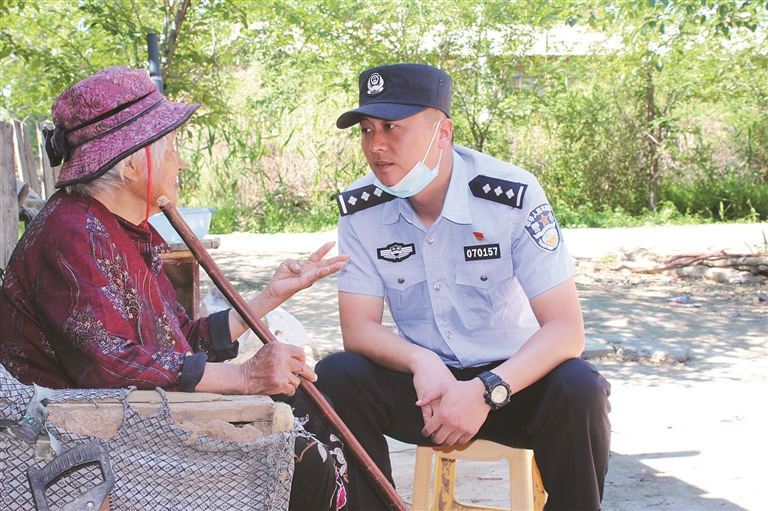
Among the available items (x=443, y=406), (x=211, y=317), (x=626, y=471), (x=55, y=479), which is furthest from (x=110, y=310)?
(x=626, y=471)

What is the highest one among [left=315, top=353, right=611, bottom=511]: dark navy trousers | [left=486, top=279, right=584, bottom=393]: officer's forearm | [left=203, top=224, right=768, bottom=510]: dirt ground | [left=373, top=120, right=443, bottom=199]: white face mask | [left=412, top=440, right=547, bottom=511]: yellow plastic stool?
[left=373, top=120, right=443, bottom=199]: white face mask

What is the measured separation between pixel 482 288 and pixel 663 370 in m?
2.73

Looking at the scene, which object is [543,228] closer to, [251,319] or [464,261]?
[464,261]

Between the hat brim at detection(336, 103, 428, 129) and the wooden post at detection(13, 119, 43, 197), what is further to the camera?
the wooden post at detection(13, 119, 43, 197)

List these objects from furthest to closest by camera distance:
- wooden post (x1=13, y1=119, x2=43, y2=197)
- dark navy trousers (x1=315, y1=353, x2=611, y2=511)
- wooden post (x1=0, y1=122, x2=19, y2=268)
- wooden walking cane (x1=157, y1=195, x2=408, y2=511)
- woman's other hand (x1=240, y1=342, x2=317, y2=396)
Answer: wooden post (x1=13, y1=119, x2=43, y2=197) → wooden post (x1=0, y1=122, x2=19, y2=268) → dark navy trousers (x1=315, y1=353, x2=611, y2=511) → wooden walking cane (x1=157, y1=195, x2=408, y2=511) → woman's other hand (x1=240, y1=342, x2=317, y2=396)

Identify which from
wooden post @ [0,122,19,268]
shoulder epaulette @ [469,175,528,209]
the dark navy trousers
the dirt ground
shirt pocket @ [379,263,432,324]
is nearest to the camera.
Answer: the dark navy trousers

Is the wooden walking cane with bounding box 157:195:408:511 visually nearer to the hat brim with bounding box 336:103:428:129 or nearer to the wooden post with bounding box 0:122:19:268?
the hat brim with bounding box 336:103:428:129

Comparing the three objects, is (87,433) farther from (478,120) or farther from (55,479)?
(478,120)

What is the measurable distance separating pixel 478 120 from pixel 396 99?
1029 cm

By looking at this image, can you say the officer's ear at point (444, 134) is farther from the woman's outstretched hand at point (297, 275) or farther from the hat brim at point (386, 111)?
the woman's outstretched hand at point (297, 275)

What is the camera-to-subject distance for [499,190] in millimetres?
2475

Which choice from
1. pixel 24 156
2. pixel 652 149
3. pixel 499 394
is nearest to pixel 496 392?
pixel 499 394

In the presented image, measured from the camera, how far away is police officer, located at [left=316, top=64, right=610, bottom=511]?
2127 mm

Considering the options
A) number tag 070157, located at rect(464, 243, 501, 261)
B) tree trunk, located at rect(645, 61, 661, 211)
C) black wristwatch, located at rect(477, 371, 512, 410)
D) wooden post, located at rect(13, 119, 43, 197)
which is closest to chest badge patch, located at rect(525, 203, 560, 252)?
number tag 070157, located at rect(464, 243, 501, 261)
